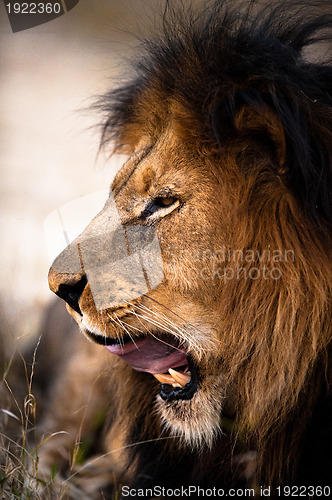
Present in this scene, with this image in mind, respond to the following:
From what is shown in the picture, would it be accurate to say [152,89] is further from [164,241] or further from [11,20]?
[11,20]

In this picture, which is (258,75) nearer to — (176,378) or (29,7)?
(176,378)

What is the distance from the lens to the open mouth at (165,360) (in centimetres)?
195

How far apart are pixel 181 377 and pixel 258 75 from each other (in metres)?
0.99

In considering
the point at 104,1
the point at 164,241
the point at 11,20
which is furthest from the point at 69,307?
the point at 104,1

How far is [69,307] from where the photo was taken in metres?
1.90

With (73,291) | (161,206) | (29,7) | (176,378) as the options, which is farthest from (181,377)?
(29,7)

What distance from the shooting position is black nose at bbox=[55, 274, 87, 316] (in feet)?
5.92

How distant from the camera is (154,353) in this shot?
2002mm

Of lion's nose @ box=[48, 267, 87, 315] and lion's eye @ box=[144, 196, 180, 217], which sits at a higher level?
lion's eye @ box=[144, 196, 180, 217]

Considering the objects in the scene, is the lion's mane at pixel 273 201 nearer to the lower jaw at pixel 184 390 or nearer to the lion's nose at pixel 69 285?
the lower jaw at pixel 184 390

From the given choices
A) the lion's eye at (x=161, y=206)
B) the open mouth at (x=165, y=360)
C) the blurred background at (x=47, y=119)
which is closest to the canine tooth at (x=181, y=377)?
the open mouth at (x=165, y=360)

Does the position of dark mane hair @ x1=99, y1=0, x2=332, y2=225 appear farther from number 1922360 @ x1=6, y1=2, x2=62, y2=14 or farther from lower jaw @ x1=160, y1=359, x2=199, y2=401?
number 1922360 @ x1=6, y1=2, x2=62, y2=14

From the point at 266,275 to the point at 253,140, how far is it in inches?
15.9

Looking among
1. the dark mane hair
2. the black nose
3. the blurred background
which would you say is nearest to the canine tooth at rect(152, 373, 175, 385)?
the black nose
